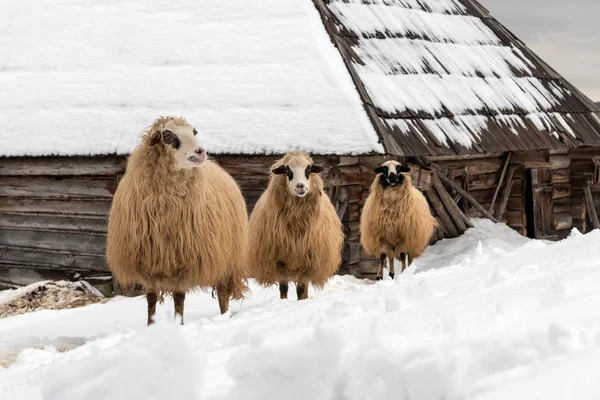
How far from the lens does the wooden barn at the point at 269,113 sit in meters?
11.4

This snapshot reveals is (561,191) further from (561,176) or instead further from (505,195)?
(505,195)

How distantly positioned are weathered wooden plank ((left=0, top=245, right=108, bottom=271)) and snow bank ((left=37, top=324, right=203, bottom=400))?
31.4 ft

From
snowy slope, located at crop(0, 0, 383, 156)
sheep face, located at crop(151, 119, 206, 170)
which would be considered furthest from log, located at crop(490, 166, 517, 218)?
sheep face, located at crop(151, 119, 206, 170)

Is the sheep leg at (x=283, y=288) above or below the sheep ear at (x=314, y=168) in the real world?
below

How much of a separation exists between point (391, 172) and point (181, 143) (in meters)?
4.63

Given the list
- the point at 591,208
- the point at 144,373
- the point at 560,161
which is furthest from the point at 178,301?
the point at 591,208

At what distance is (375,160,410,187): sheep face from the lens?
10406mm

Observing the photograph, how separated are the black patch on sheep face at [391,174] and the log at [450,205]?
2.69m

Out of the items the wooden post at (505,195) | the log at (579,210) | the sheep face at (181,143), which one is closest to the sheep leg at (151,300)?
the sheep face at (181,143)

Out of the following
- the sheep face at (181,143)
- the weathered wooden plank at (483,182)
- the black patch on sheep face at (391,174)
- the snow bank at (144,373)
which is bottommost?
the weathered wooden plank at (483,182)

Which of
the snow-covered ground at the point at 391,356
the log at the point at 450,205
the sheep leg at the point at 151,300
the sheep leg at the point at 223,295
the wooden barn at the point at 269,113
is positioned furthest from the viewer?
the log at the point at 450,205

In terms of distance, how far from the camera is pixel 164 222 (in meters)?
6.49

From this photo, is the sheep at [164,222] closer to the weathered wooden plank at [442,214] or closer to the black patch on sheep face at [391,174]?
the black patch on sheep face at [391,174]

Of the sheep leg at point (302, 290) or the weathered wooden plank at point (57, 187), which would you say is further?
the weathered wooden plank at point (57, 187)
